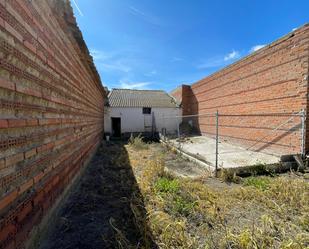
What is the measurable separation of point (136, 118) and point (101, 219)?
14.9 m

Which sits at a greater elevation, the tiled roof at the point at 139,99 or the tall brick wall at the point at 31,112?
the tiled roof at the point at 139,99

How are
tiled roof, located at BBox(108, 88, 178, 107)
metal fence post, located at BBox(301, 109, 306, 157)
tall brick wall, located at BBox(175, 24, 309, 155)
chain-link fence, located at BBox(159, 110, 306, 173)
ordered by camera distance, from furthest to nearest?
tiled roof, located at BBox(108, 88, 178, 107) < tall brick wall, located at BBox(175, 24, 309, 155) < chain-link fence, located at BBox(159, 110, 306, 173) < metal fence post, located at BBox(301, 109, 306, 157)

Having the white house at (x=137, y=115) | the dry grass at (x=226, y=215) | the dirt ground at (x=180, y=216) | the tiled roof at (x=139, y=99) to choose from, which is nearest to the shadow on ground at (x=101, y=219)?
the dirt ground at (x=180, y=216)

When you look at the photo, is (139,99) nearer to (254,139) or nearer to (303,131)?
(254,139)

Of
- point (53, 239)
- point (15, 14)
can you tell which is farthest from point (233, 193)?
point (15, 14)

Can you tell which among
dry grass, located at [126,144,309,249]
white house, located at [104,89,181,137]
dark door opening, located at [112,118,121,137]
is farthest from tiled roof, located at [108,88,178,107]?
dry grass, located at [126,144,309,249]

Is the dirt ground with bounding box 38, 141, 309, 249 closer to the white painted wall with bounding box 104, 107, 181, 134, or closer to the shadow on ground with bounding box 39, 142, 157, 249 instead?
the shadow on ground with bounding box 39, 142, 157, 249

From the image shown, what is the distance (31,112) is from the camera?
7.18 ft

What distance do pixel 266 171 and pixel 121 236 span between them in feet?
15.7

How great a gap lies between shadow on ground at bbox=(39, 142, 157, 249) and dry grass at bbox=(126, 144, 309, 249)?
11 cm

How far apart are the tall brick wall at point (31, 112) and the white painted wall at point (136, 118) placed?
13.8 metres

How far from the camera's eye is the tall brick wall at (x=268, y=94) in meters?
6.52

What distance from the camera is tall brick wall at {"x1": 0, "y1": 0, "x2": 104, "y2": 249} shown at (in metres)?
1.68

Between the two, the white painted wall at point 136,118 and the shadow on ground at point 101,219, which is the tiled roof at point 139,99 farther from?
the shadow on ground at point 101,219
